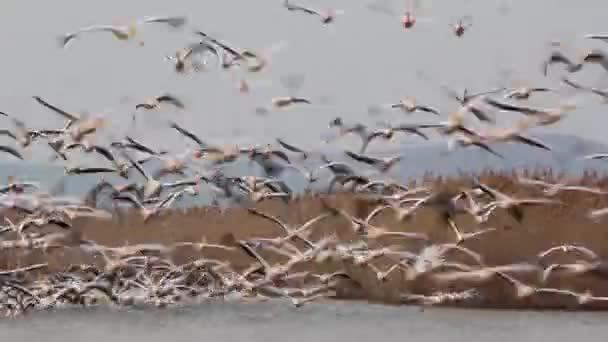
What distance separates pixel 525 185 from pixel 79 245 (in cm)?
651

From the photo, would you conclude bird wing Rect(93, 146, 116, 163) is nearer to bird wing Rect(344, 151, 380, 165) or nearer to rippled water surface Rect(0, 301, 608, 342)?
bird wing Rect(344, 151, 380, 165)

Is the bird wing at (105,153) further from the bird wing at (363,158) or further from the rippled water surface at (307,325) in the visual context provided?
the rippled water surface at (307,325)

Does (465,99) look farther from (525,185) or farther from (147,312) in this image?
(147,312)

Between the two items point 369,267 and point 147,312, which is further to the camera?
point 147,312

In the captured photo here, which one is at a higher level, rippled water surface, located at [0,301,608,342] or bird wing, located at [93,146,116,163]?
bird wing, located at [93,146,116,163]

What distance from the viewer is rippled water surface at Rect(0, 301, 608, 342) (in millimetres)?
15555

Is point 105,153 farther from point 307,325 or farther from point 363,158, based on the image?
point 307,325

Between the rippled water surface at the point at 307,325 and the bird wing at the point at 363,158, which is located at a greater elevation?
the bird wing at the point at 363,158

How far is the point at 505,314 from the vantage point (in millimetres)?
15531

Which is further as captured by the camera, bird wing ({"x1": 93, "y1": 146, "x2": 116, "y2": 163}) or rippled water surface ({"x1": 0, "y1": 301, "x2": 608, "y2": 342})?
rippled water surface ({"x1": 0, "y1": 301, "x2": 608, "y2": 342})

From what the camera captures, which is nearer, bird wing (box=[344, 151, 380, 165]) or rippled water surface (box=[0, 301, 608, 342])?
bird wing (box=[344, 151, 380, 165])

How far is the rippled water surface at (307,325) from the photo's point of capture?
612 inches

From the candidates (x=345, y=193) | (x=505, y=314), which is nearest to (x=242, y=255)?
(x=345, y=193)

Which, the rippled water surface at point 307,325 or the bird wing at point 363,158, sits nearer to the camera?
the bird wing at point 363,158
